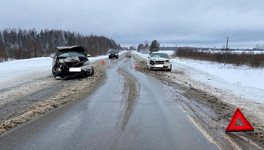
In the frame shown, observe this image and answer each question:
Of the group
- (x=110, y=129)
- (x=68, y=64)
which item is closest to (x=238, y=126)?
(x=110, y=129)

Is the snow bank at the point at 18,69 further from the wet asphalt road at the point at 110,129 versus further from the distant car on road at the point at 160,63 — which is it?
the distant car on road at the point at 160,63

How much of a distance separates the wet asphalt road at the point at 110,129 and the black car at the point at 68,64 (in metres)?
5.07

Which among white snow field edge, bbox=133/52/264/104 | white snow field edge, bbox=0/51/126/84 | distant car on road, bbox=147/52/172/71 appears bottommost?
white snow field edge, bbox=133/52/264/104

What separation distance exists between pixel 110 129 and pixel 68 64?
287 inches

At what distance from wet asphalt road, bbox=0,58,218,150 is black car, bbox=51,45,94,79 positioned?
5067mm

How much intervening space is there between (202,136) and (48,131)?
3098 mm

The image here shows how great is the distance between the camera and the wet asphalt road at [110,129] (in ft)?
10.5

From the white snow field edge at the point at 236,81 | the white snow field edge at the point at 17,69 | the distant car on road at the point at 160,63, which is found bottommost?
the white snow field edge at the point at 236,81

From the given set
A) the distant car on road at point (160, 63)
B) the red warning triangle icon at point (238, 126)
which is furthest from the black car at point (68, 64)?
the red warning triangle icon at point (238, 126)

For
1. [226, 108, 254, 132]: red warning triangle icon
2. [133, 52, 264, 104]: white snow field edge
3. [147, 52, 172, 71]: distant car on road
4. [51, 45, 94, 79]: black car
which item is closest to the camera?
[226, 108, 254, 132]: red warning triangle icon

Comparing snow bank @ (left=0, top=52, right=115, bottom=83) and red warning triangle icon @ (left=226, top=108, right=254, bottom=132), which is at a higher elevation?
snow bank @ (left=0, top=52, right=115, bottom=83)

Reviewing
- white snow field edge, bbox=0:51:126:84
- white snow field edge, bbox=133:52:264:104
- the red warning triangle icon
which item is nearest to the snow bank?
white snow field edge, bbox=0:51:126:84

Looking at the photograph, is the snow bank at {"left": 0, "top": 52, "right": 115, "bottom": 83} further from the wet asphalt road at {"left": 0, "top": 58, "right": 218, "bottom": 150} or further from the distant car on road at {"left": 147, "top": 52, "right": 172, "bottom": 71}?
the distant car on road at {"left": 147, "top": 52, "right": 172, "bottom": 71}

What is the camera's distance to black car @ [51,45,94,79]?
1019cm
